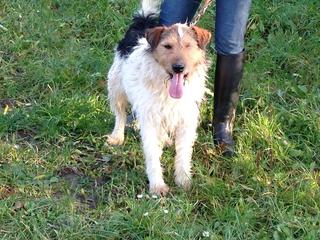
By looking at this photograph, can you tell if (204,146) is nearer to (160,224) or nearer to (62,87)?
(160,224)

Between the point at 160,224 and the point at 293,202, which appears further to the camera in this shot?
the point at 293,202

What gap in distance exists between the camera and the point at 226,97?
4.18 m

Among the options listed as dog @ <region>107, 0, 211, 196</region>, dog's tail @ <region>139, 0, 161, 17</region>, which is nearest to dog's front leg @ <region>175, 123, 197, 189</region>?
dog @ <region>107, 0, 211, 196</region>

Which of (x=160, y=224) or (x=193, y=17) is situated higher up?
(x=193, y=17)

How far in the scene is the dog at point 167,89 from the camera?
11.7 feet

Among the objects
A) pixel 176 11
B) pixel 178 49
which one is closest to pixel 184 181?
pixel 178 49

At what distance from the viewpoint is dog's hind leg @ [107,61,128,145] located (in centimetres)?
430

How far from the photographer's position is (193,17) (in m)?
4.04

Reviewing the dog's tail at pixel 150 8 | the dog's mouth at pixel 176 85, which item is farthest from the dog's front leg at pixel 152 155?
the dog's tail at pixel 150 8

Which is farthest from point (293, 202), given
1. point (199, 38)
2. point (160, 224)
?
point (199, 38)

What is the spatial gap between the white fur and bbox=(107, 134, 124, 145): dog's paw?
1.52 ft

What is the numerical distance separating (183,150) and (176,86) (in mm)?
465

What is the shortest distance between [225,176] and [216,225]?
1.78ft

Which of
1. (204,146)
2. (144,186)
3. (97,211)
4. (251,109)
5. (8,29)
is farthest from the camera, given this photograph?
(8,29)
